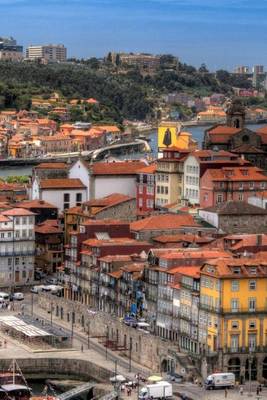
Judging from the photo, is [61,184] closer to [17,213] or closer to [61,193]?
[61,193]

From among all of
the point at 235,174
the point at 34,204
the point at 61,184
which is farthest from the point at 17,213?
the point at 235,174

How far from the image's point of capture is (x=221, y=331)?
140 feet

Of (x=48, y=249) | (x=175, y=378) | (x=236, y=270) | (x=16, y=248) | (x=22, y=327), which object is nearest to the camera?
(x=175, y=378)

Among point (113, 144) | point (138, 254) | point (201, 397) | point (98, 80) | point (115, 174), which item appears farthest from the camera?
point (98, 80)

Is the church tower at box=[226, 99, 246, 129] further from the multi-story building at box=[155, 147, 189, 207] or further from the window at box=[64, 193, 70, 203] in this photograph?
the window at box=[64, 193, 70, 203]

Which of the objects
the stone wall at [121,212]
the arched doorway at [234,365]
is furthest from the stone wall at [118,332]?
the stone wall at [121,212]

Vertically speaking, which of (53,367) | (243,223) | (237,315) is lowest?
(53,367)

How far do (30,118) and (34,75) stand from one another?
30023 mm

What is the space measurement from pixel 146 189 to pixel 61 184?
370 centimetres

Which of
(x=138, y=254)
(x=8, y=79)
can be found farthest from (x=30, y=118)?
(x=138, y=254)

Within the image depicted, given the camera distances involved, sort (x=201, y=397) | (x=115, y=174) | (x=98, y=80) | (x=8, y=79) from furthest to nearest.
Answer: (x=98, y=80) → (x=8, y=79) → (x=115, y=174) → (x=201, y=397)

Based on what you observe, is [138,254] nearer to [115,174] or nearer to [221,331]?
[221,331]

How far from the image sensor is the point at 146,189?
2496 inches

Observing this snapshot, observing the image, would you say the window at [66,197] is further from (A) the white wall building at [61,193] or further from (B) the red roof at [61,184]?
(B) the red roof at [61,184]
